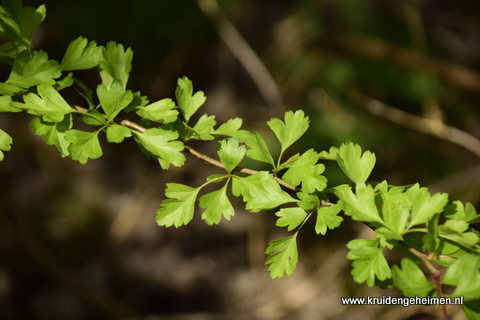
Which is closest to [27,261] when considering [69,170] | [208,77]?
[69,170]

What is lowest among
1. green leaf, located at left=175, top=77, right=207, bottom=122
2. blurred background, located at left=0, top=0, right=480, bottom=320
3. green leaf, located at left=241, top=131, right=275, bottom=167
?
blurred background, located at left=0, top=0, right=480, bottom=320

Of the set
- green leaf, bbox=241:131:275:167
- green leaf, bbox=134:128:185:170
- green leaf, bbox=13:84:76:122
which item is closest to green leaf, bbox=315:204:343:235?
green leaf, bbox=241:131:275:167

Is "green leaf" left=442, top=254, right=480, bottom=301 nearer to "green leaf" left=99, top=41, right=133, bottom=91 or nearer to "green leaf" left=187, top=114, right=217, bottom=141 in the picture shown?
"green leaf" left=187, top=114, right=217, bottom=141

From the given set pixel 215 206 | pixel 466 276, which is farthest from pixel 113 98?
pixel 466 276

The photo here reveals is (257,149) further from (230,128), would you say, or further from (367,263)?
(367,263)

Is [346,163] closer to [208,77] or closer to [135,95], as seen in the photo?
[135,95]

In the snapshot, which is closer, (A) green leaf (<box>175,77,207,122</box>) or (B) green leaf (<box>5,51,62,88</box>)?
(B) green leaf (<box>5,51,62,88</box>)
